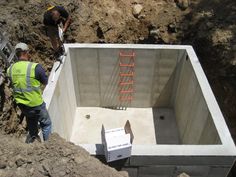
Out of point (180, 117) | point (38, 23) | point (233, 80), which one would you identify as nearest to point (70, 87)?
point (38, 23)

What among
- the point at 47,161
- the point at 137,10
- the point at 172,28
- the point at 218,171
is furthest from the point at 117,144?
the point at 137,10

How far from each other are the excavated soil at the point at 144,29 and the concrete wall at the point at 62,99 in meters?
1.08

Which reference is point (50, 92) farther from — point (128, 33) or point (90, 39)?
point (128, 33)

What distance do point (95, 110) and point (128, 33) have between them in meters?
3.05

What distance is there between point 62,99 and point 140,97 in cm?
297

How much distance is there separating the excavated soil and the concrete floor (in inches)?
71.3

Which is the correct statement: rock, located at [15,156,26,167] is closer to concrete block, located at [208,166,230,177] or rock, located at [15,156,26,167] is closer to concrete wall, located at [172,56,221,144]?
concrete block, located at [208,166,230,177]

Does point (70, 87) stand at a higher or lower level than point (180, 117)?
higher

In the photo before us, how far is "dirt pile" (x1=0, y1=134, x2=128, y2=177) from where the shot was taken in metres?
3.47

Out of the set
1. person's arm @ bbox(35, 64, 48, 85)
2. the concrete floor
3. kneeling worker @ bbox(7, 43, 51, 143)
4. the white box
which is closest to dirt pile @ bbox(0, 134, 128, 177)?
the white box

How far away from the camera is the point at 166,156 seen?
4.77 m

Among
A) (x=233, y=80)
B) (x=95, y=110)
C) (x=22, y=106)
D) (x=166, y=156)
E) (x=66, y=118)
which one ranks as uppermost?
(x=22, y=106)

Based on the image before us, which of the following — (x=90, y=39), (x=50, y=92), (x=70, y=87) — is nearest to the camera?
(x=50, y=92)

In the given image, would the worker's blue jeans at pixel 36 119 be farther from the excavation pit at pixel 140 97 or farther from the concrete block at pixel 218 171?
the concrete block at pixel 218 171
